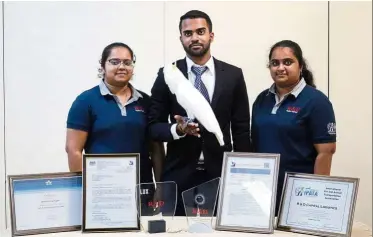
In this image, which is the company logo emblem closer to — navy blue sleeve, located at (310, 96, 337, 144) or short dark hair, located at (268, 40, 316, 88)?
navy blue sleeve, located at (310, 96, 337, 144)

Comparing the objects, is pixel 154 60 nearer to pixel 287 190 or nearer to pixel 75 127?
pixel 75 127

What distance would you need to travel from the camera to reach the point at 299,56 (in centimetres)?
203

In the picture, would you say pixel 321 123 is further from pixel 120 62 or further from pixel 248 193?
pixel 120 62

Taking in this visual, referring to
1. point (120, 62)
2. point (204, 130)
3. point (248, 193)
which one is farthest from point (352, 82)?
point (120, 62)

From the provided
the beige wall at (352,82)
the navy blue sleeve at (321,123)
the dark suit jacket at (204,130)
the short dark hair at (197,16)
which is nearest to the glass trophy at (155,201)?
the dark suit jacket at (204,130)

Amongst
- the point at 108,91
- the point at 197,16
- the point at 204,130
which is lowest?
the point at 204,130

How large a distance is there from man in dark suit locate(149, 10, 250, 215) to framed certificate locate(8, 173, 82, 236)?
480 millimetres

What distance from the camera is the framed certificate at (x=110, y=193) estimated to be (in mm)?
1508

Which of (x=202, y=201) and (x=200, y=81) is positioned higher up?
(x=200, y=81)

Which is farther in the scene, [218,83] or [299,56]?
[299,56]

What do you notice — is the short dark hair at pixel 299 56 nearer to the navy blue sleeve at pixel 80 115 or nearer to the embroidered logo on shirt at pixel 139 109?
the embroidered logo on shirt at pixel 139 109

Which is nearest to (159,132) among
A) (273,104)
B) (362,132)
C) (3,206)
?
(273,104)

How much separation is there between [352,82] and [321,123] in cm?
53

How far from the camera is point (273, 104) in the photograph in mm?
1972
